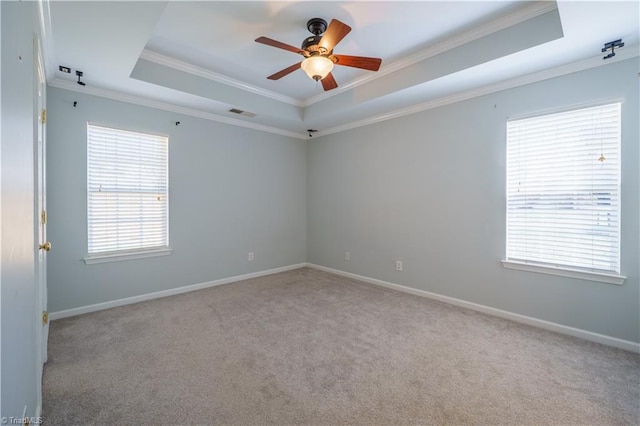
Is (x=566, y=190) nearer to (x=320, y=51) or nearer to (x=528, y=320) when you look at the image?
(x=528, y=320)

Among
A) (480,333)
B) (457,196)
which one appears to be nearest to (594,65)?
(457,196)

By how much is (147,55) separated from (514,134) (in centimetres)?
395

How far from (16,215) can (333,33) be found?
207cm

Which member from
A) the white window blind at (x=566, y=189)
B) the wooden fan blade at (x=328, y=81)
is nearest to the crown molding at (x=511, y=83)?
the white window blind at (x=566, y=189)

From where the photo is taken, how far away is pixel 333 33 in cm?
205

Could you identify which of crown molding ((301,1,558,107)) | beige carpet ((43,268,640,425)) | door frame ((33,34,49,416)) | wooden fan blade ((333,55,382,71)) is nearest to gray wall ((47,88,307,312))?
beige carpet ((43,268,640,425))

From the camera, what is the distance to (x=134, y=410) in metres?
1.69

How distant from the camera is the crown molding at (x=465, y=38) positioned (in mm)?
2207

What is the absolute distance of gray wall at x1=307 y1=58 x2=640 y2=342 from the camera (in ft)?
7.89

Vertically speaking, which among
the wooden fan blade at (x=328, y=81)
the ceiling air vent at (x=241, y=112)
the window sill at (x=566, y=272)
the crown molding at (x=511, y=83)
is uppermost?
the ceiling air vent at (x=241, y=112)

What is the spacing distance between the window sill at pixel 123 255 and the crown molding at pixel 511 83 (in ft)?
11.1

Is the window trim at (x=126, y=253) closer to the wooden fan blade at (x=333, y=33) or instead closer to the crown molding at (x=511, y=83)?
the wooden fan blade at (x=333, y=33)

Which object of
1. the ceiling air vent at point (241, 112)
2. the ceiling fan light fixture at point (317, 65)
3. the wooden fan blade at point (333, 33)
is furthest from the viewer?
the ceiling air vent at point (241, 112)

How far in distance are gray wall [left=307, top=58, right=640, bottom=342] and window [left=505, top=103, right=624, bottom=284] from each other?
0.27ft
